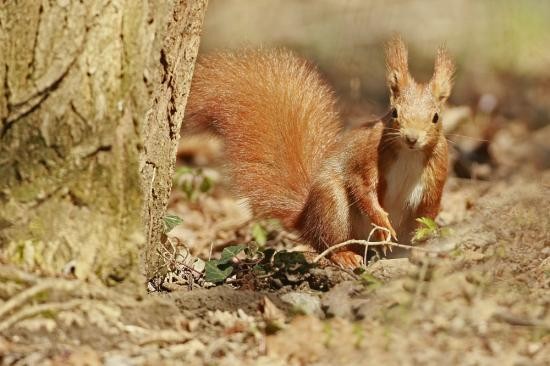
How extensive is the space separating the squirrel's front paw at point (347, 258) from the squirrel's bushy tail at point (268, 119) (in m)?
0.35

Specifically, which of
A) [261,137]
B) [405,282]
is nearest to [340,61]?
[261,137]

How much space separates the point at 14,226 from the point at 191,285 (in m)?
1.05

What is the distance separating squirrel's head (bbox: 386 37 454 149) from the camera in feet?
13.6

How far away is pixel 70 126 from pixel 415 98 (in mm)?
1855

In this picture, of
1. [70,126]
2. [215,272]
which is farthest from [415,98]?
[70,126]

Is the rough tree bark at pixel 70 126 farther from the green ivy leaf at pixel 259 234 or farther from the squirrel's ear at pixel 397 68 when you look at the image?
the green ivy leaf at pixel 259 234

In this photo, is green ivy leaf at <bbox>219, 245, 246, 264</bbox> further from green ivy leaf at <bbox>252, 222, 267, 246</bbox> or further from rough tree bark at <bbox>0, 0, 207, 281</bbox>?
green ivy leaf at <bbox>252, 222, 267, 246</bbox>

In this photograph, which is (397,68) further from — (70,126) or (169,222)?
(70,126)

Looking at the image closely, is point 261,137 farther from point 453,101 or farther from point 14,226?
point 453,101

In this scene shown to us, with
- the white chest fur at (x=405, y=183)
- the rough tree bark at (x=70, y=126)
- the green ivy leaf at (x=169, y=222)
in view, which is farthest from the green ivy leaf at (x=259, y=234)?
the rough tree bark at (x=70, y=126)

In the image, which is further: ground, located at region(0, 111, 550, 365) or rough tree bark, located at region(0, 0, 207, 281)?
rough tree bark, located at region(0, 0, 207, 281)

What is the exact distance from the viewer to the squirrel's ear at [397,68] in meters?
4.34

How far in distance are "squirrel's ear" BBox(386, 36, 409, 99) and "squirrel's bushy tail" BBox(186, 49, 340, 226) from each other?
469 mm

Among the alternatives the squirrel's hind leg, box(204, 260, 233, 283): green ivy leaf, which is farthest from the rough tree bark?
the squirrel's hind leg
